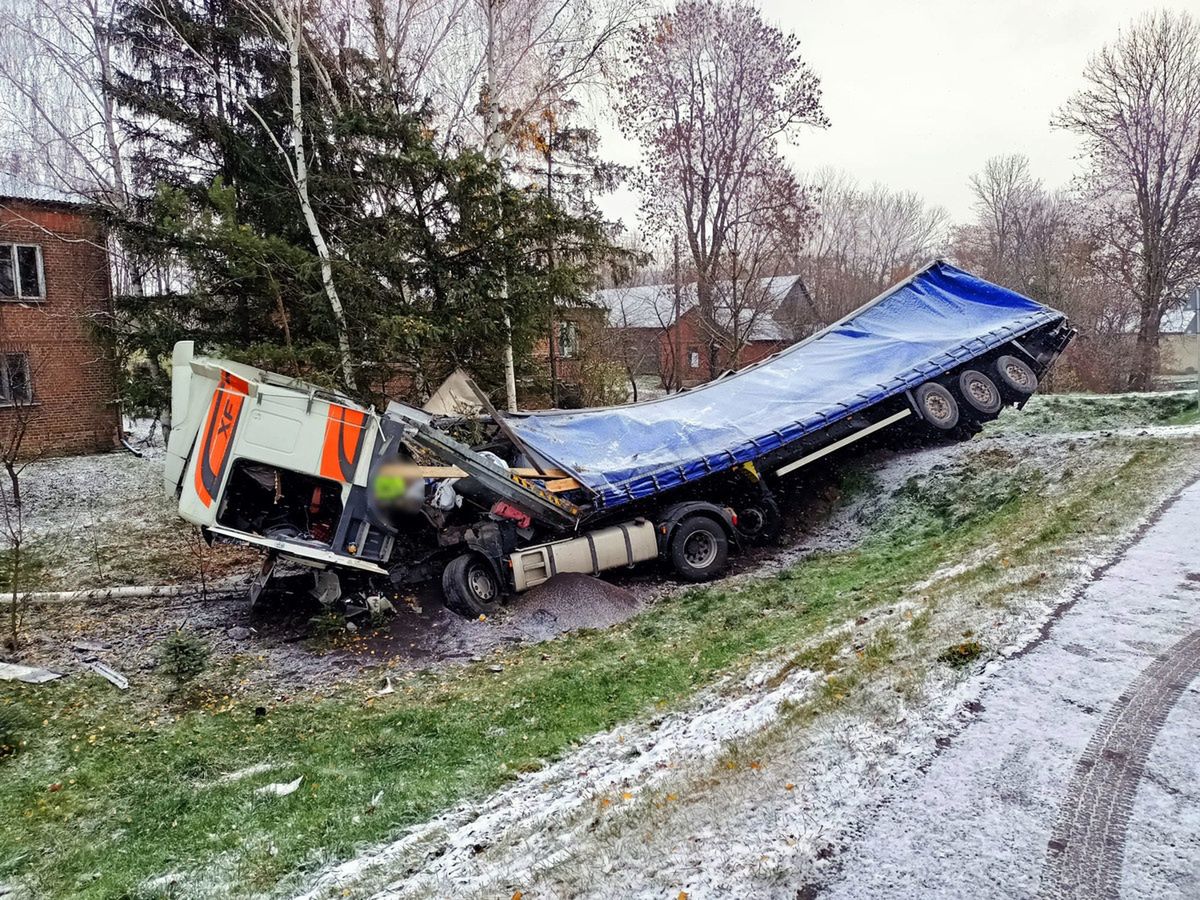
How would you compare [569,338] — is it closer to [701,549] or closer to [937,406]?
[937,406]

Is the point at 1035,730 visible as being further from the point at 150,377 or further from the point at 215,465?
the point at 150,377

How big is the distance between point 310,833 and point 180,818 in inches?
40.5

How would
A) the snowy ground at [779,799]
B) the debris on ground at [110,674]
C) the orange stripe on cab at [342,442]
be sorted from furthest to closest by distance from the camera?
the orange stripe on cab at [342,442]
the debris on ground at [110,674]
the snowy ground at [779,799]

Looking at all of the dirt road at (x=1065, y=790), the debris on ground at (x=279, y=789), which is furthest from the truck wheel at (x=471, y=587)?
the dirt road at (x=1065, y=790)

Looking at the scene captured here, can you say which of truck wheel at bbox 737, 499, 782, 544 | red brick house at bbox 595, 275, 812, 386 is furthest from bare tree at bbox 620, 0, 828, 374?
truck wheel at bbox 737, 499, 782, 544

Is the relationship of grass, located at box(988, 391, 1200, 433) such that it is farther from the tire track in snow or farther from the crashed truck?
the tire track in snow

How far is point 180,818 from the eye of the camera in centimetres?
461

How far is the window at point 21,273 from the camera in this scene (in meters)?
16.6

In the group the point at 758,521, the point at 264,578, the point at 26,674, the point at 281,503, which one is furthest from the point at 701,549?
the point at 26,674

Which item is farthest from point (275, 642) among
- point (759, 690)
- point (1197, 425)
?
point (1197, 425)

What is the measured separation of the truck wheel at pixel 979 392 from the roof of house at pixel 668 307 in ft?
42.0

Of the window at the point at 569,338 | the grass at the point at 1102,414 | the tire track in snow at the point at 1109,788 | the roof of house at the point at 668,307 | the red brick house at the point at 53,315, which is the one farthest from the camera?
the roof of house at the point at 668,307

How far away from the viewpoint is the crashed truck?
7.59 meters

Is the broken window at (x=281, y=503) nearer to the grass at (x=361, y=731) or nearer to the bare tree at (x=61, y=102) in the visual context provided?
the grass at (x=361, y=731)
